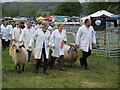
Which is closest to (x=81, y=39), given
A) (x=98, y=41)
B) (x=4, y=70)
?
(x=4, y=70)

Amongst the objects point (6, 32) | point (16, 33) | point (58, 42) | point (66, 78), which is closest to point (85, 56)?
point (58, 42)

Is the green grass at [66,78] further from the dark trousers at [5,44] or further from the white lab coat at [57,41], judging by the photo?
the dark trousers at [5,44]

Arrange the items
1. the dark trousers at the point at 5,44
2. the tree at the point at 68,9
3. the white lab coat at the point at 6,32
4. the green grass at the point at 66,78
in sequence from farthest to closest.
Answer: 1. the tree at the point at 68,9
2. the dark trousers at the point at 5,44
3. the white lab coat at the point at 6,32
4. the green grass at the point at 66,78

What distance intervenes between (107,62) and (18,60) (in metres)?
4.59

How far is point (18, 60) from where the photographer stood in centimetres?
979

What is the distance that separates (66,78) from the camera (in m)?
8.79

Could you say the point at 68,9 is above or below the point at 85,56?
above

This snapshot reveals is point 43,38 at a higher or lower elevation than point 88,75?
higher

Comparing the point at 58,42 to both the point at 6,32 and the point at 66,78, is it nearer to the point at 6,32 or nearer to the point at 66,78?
the point at 66,78

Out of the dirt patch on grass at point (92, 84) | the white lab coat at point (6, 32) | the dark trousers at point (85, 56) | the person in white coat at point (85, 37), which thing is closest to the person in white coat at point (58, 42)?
the person in white coat at point (85, 37)

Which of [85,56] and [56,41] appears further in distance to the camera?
[85,56]

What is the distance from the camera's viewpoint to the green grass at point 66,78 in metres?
7.73

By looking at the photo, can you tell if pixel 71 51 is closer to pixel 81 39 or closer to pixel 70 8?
pixel 81 39

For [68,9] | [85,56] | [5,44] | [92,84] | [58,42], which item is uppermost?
[68,9]
